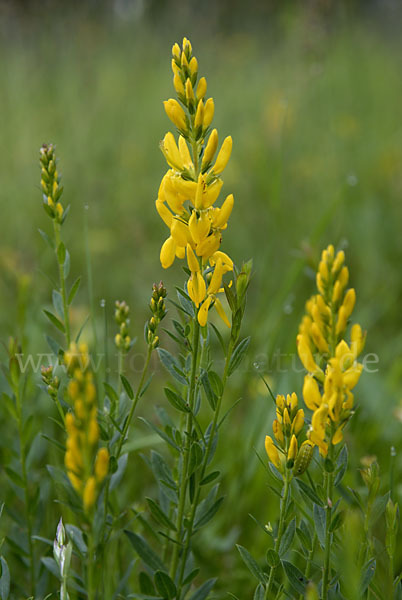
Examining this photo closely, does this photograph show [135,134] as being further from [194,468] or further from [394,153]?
[194,468]

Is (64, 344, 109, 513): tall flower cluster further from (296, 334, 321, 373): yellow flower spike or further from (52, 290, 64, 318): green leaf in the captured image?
(52, 290, 64, 318): green leaf

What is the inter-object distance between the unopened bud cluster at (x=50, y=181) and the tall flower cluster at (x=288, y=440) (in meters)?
0.56

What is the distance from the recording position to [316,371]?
88 centimetres

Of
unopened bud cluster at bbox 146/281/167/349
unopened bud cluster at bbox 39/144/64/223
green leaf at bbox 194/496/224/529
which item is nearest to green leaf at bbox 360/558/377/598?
green leaf at bbox 194/496/224/529

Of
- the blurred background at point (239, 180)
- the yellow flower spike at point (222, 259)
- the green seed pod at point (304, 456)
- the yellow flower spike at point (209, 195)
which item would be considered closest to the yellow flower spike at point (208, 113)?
the yellow flower spike at point (209, 195)

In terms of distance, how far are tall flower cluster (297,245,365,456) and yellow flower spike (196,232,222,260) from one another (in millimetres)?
173

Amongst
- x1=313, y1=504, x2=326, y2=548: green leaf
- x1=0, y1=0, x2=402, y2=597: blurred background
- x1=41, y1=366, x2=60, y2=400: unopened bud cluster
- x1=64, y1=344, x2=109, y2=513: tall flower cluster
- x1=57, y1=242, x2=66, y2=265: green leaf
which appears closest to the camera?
x1=64, y1=344, x2=109, y2=513: tall flower cluster

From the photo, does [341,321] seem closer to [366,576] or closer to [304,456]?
[304,456]

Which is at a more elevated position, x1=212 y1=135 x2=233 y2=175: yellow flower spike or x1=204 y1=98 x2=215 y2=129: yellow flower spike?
x1=204 y1=98 x2=215 y2=129: yellow flower spike

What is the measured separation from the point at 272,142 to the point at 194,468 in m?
3.82

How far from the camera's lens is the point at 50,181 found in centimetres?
111

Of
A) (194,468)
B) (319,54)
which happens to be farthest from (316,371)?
(319,54)

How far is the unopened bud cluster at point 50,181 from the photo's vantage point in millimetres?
1107

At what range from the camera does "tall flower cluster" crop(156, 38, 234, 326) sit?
0.93 meters
